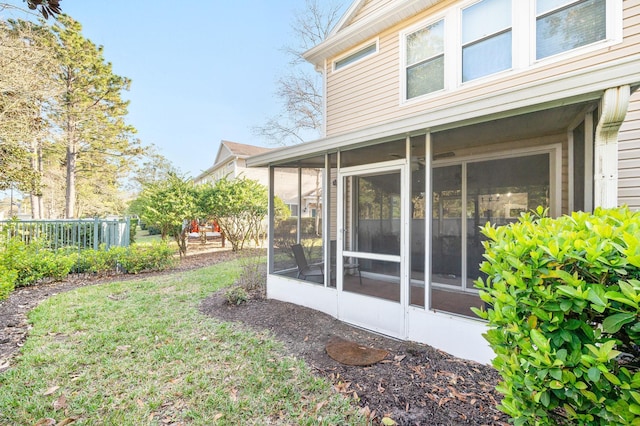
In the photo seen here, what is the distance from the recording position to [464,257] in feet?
15.2

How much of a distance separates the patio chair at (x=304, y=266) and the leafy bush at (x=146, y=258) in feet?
15.7

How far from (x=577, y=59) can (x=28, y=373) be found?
760cm

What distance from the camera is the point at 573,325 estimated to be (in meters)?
1.27

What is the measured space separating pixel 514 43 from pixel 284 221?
4800 mm

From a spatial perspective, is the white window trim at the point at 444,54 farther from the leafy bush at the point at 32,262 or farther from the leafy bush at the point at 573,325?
the leafy bush at the point at 32,262

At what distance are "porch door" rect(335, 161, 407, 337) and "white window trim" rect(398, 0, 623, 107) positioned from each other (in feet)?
8.08

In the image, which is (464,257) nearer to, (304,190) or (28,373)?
(304,190)

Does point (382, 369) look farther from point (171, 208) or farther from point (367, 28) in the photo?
point (171, 208)

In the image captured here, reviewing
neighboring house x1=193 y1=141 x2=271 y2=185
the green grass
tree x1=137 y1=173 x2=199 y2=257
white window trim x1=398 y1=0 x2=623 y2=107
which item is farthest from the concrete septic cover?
neighboring house x1=193 y1=141 x2=271 y2=185

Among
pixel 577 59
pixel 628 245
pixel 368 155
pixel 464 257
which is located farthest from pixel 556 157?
pixel 628 245

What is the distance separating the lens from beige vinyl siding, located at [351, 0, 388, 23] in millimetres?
6441

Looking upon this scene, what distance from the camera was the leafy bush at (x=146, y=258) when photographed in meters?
7.61

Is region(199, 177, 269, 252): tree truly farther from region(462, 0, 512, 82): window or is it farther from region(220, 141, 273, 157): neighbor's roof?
region(220, 141, 273, 157): neighbor's roof

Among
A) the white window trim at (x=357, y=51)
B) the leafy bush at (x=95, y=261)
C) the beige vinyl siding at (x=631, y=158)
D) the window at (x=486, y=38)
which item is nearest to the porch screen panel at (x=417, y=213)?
the window at (x=486, y=38)
